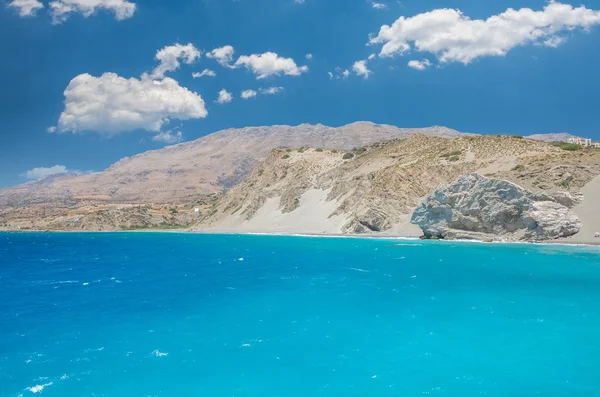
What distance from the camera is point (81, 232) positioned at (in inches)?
6078

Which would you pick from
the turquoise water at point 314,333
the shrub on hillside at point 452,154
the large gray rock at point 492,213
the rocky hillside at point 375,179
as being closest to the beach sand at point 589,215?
the large gray rock at point 492,213

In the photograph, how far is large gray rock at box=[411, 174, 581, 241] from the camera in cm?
5728

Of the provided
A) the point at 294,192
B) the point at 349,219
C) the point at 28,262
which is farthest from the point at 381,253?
the point at 294,192

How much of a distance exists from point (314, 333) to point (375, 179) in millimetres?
75999

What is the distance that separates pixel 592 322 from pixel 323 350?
41.9 ft

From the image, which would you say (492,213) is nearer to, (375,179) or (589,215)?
(589,215)

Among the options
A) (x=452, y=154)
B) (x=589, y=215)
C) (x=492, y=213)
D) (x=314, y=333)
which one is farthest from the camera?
(x=452, y=154)

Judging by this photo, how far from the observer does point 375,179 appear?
93.8 meters

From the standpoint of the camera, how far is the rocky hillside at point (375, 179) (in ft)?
227

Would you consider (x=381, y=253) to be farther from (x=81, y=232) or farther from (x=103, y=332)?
(x=81, y=232)

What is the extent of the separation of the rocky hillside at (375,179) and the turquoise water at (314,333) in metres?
34.6

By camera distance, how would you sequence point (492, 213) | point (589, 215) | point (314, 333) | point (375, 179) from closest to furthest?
point (314, 333)
point (589, 215)
point (492, 213)
point (375, 179)

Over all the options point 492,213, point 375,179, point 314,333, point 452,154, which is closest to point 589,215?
point 492,213

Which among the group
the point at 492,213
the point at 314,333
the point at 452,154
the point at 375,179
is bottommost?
the point at 314,333
